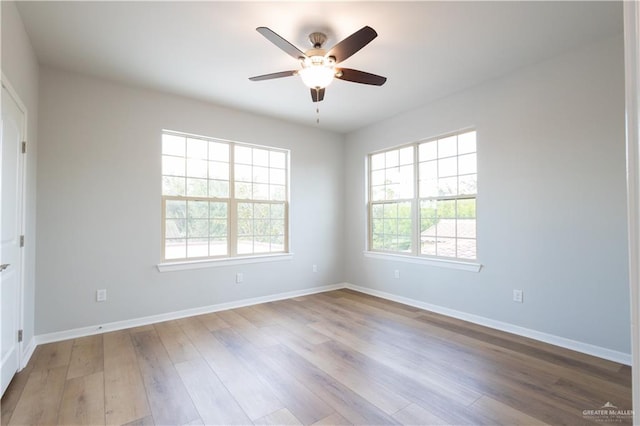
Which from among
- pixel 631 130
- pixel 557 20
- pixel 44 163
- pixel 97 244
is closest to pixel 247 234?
pixel 97 244

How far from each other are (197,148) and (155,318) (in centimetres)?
220

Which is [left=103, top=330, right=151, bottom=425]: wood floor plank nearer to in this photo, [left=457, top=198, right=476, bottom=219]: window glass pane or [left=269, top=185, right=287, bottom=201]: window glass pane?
[left=269, top=185, right=287, bottom=201]: window glass pane

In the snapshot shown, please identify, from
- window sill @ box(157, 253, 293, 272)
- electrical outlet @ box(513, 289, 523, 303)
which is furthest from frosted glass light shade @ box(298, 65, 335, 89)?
electrical outlet @ box(513, 289, 523, 303)

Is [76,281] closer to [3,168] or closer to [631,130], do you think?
[3,168]

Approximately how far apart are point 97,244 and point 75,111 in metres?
1.44

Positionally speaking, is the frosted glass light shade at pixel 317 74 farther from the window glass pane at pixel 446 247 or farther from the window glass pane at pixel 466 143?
the window glass pane at pixel 446 247

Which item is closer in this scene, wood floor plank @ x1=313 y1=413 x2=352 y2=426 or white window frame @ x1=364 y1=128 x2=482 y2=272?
wood floor plank @ x1=313 y1=413 x2=352 y2=426

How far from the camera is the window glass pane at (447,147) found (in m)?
4.08

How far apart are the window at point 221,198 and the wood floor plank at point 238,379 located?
4.23 ft

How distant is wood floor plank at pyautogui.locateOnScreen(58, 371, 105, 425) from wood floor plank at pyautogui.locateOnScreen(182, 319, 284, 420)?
772 millimetres

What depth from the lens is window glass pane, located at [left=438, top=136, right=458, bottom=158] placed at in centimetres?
408

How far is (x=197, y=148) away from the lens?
425cm

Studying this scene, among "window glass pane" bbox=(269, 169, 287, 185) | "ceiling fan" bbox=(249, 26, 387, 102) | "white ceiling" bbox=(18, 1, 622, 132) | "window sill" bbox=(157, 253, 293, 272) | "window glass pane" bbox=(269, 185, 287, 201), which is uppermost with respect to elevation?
"white ceiling" bbox=(18, 1, 622, 132)

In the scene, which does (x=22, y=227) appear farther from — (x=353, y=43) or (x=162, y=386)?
(x=353, y=43)
